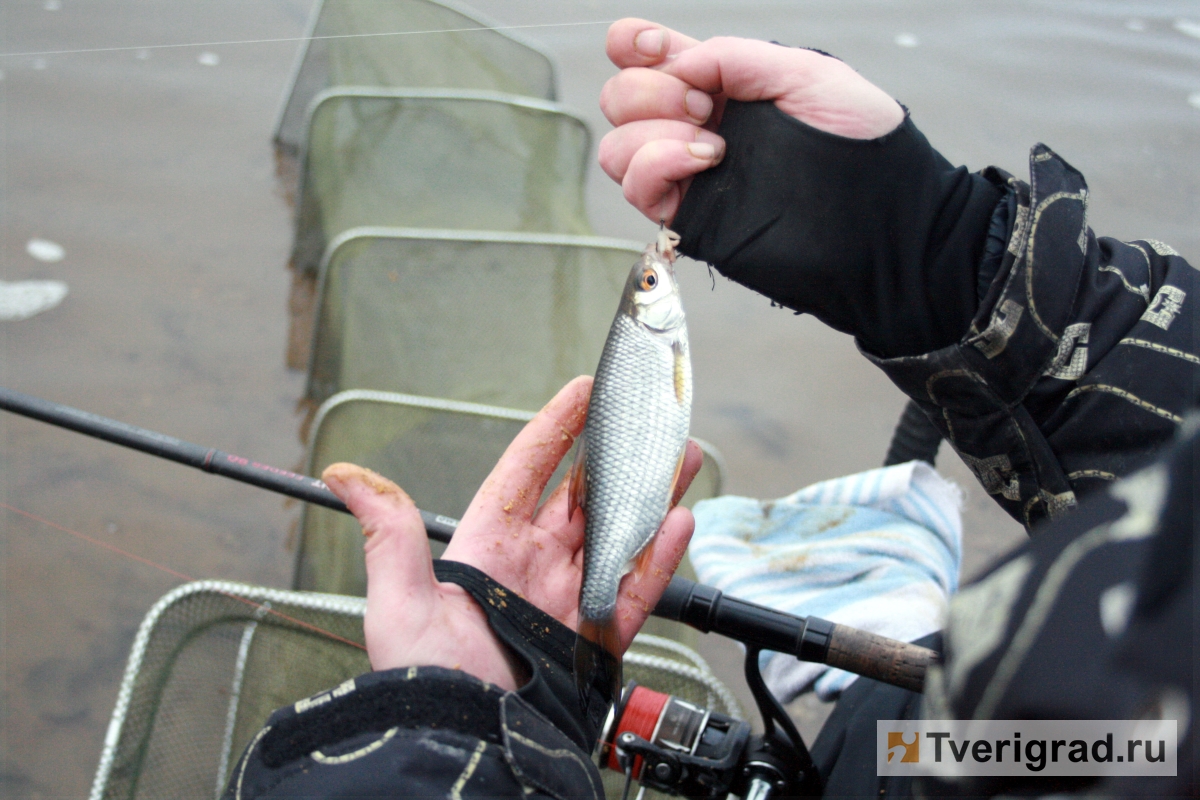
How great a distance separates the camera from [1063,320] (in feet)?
4.87

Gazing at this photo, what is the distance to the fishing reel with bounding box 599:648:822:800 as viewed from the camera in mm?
1688

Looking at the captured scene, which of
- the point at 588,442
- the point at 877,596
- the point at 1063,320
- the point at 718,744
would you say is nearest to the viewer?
the point at 1063,320

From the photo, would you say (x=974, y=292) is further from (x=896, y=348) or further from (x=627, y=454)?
(x=627, y=454)

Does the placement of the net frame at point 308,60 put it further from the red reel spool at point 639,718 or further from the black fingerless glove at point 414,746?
the black fingerless glove at point 414,746

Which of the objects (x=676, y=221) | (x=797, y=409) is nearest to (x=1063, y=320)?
(x=676, y=221)

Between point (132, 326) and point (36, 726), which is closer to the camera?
point (36, 726)

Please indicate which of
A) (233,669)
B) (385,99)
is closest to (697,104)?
(233,669)

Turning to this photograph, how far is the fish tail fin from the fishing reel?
0.73 feet

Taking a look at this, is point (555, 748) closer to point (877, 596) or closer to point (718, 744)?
point (718, 744)

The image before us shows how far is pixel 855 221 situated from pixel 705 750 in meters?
1.12

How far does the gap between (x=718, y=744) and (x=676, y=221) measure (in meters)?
1.09

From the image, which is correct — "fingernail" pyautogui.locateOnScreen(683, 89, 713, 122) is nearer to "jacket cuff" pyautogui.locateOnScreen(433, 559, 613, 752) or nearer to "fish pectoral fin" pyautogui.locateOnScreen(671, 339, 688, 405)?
"fish pectoral fin" pyautogui.locateOnScreen(671, 339, 688, 405)
